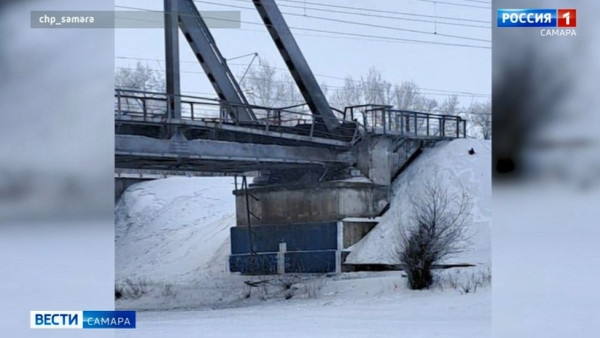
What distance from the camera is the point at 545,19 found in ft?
11.7

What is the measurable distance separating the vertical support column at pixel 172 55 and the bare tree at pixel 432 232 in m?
1.50

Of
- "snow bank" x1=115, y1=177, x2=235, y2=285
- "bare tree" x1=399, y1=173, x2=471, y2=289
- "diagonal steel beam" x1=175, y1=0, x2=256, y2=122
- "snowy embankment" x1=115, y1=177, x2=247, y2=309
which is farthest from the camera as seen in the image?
"snow bank" x1=115, y1=177, x2=235, y2=285

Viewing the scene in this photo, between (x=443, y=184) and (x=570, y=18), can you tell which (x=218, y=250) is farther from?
(x=570, y=18)

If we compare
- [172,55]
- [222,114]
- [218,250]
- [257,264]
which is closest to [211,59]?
[172,55]

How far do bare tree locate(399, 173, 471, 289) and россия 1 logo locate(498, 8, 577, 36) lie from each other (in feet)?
5.01

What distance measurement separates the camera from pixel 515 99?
3.63 m

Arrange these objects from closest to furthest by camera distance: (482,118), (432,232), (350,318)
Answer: (350,318) → (482,118) → (432,232)

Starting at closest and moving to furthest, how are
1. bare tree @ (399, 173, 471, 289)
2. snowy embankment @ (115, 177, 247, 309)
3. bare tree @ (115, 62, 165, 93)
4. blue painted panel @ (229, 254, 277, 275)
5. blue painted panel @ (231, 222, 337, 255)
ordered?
bare tree @ (115, 62, 165, 93) → snowy embankment @ (115, 177, 247, 309) → bare tree @ (399, 173, 471, 289) → blue painted panel @ (229, 254, 277, 275) → blue painted panel @ (231, 222, 337, 255)

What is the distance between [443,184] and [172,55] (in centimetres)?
178

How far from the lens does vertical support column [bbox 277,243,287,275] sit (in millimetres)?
5492

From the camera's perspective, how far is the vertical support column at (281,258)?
18.0 ft

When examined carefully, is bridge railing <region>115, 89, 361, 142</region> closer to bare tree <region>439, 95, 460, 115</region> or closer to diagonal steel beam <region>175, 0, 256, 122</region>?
diagonal steel beam <region>175, 0, 256, 122</region>

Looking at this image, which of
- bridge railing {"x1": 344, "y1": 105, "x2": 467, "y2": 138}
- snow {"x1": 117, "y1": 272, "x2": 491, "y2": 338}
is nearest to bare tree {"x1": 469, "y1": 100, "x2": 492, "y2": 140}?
bridge railing {"x1": 344, "y1": 105, "x2": 467, "y2": 138}

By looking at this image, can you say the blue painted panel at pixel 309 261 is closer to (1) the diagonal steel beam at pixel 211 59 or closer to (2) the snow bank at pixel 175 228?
(2) the snow bank at pixel 175 228
